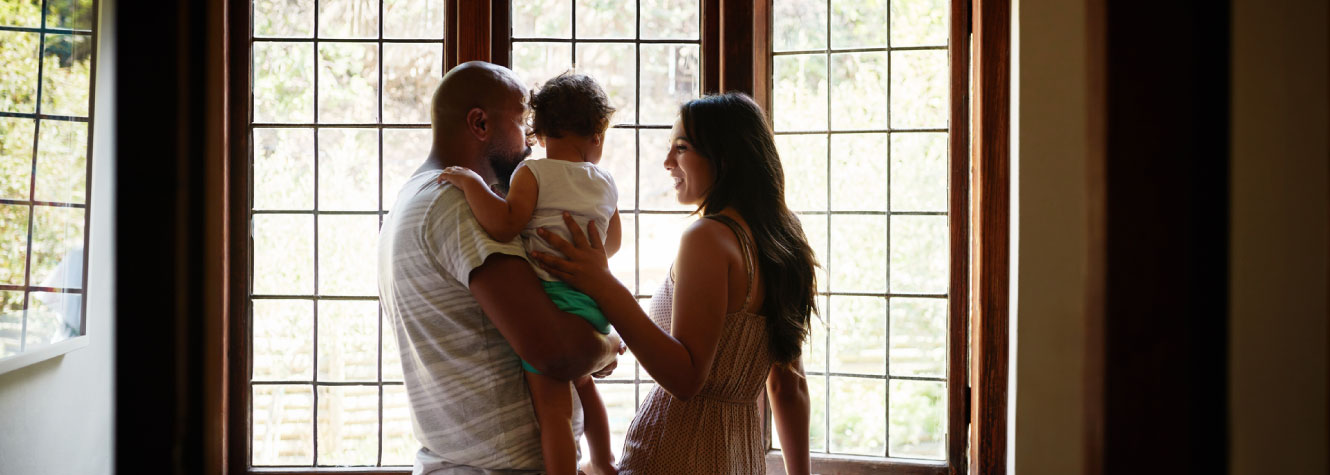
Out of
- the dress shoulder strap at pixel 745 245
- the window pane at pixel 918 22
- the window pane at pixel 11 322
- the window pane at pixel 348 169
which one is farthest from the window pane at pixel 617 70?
the window pane at pixel 11 322

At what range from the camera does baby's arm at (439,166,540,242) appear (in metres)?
1.37

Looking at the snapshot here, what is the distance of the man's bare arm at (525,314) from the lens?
4.31 feet

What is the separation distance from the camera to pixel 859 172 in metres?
2.36

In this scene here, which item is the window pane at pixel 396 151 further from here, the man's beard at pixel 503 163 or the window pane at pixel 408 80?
the man's beard at pixel 503 163

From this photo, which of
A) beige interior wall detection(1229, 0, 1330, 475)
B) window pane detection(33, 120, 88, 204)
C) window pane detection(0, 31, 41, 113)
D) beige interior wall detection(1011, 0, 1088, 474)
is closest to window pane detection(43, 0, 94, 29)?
window pane detection(0, 31, 41, 113)

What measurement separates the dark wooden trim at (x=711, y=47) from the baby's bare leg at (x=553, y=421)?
1.23m

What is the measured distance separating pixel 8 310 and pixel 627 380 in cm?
152

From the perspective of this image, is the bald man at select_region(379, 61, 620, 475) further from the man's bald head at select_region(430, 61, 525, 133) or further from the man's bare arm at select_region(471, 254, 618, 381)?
the man's bald head at select_region(430, 61, 525, 133)

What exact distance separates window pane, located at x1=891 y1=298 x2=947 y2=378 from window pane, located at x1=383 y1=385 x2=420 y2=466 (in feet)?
5.00

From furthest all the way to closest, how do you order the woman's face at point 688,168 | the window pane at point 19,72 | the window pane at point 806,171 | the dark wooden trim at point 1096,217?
1. the window pane at point 806,171
2. the woman's face at point 688,168
3. the window pane at point 19,72
4. the dark wooden trim at point 1096,217

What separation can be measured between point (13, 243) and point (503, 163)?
1039 mm

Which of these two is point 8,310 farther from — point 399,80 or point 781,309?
point 781,309

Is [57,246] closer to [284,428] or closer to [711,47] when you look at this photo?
[284,428]

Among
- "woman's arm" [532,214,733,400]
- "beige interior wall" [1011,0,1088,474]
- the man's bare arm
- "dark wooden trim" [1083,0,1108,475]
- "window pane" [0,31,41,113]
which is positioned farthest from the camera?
"beige interior wall" [1011,0,1088,474]
